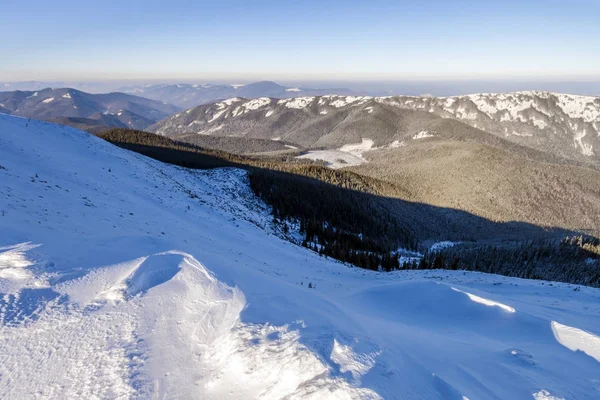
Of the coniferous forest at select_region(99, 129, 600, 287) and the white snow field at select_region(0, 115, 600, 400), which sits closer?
the white snow field at select_region(0, 115, 600, 400)

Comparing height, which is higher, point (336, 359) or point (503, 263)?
point (336, 359)

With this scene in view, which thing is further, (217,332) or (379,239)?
(379,239)

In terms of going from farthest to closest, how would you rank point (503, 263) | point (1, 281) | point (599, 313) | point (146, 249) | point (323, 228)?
point (323, 228) → point (503, 263) → point (599, 313) → point (146, 249) → point (1, 281)

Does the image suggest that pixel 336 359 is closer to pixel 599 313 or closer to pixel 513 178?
pixel 599 313

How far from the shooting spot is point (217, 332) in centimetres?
705

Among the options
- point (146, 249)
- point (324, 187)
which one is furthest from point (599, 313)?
point (324, 187)

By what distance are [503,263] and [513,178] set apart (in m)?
71.2

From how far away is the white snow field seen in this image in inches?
219

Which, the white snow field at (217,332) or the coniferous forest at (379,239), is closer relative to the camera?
the white snow field at (217,332)

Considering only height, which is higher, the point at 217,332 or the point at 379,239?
the point at 217,332

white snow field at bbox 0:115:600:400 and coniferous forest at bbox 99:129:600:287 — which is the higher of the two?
white snow field at bbox 0:115:600:400

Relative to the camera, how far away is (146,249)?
1152 centimetres

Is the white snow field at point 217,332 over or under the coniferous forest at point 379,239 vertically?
over

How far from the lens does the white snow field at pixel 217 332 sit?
→ 219 inches
